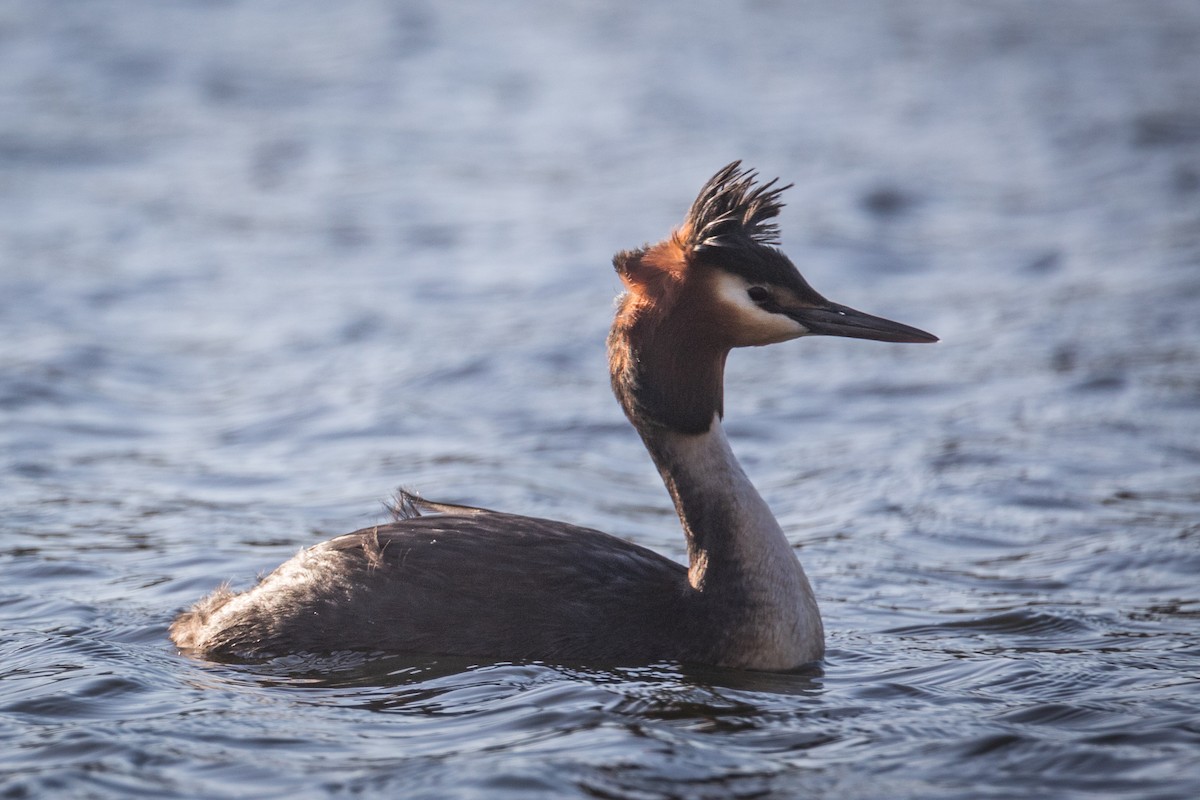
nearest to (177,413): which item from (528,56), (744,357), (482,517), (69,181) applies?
(744,357)

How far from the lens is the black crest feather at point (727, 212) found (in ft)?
23.8

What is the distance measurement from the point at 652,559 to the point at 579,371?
19.0 feet

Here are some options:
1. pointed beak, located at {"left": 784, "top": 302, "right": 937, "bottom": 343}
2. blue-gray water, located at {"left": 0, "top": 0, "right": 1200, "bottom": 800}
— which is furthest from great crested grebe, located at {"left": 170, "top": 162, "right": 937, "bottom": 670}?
blue-gray water, located at {"left": 0, "top": 0, "right": 1200, "bottom": 800}

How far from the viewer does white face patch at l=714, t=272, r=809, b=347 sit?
287 inches

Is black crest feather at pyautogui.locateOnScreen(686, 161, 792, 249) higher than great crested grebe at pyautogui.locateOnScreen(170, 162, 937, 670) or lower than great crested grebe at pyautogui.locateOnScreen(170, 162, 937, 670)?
higher

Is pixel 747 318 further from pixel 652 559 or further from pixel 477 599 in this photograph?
pixel 477 599

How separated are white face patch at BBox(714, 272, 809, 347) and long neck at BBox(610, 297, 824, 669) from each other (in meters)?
0.14

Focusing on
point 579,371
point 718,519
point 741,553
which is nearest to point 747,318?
point 718,519

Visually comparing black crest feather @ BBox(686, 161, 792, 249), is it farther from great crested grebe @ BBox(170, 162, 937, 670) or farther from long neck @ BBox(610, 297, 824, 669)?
long neck @ BBox(610, 297, 824, 669)

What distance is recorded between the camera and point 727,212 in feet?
23.9

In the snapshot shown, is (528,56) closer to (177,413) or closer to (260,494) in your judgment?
(177,413)

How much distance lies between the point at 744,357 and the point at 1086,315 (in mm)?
2830

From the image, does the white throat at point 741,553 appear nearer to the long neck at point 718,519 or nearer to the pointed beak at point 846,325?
the long neck at point 718,519

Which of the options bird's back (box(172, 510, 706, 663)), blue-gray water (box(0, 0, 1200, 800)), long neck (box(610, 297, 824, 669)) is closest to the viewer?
blue-gray water (box(0, 0, 1200, 800))
